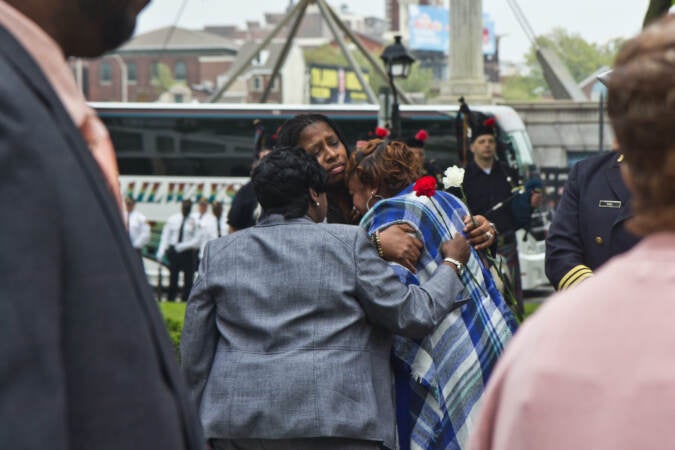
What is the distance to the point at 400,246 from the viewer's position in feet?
14.5

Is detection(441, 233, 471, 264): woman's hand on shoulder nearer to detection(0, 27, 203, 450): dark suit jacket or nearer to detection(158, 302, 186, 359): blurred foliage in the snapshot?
detection(0, 27, 203, 450): dark suit jacket

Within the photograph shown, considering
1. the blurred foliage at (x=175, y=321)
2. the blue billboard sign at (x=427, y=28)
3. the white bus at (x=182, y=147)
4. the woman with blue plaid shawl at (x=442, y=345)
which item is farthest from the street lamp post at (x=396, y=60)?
the blue billboard sign at (x=427, y=28)

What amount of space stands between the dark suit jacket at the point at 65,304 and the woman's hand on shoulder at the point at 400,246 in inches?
105

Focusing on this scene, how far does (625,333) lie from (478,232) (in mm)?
3014

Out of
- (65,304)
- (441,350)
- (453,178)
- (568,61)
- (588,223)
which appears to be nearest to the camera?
(65,304)

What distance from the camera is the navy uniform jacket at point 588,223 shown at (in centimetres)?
470

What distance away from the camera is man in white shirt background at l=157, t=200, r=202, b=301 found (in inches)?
751

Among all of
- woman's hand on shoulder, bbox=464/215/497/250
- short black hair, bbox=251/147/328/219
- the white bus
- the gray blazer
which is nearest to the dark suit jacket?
the gray blazer

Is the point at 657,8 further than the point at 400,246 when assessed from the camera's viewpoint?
Yes

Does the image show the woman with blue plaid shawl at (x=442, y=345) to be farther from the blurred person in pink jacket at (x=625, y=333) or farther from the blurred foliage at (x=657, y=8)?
the blurred person in pink jacket at (x=625, y=333)

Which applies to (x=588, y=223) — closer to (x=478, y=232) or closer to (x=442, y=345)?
(x=478, y=232)

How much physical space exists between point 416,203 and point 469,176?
447 centimetres

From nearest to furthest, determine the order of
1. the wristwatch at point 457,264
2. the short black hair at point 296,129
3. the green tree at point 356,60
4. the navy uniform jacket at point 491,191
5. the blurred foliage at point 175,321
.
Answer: the wristwatch at point 457,264, the short black hair at point 296,129, the navy uniform jacket at point 491,191, the blurred foliage at point 175,321, the green tree at point 356,60

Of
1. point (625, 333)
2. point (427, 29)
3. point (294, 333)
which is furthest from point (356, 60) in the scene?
point (625, 333)
